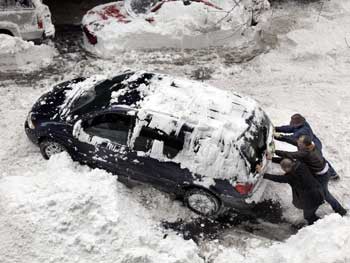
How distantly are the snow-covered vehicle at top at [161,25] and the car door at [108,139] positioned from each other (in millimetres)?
3983

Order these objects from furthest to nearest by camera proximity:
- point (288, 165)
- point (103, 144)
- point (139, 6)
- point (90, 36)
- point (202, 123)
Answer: point (139, 6) → point (90, 36) → point (103, 144) → point (202, 123) → point (288, 165)

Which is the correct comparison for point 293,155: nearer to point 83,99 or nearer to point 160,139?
point 160,139

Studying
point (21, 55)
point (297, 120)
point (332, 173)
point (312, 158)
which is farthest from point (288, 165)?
point (21, 55)

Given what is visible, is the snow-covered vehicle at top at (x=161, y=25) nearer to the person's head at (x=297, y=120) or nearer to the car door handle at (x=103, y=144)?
the car door handle at (x=103, y=144)

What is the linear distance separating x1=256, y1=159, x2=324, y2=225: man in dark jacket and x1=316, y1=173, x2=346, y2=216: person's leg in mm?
253

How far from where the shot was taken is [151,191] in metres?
8.41

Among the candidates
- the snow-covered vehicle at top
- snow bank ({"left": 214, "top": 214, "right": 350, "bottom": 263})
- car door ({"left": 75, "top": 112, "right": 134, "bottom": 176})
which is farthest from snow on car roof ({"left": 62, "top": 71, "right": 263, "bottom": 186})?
the snow-covered vehicle at top

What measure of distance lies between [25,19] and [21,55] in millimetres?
822

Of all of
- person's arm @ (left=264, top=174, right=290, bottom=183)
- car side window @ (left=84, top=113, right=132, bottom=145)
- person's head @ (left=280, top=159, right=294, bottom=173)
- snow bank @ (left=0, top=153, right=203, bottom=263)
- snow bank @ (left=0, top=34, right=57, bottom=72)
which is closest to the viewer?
snow bank @ (left=0, top=153, right=203, bottom=263)

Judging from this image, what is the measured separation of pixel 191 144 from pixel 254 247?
1888 mm

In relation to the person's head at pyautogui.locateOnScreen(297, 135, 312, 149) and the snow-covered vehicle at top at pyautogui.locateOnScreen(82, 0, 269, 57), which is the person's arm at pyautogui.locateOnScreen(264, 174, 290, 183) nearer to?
the person's head at pyautogui.locateOnScreen(297, 135, 312, 149)

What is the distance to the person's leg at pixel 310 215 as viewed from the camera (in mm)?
7773

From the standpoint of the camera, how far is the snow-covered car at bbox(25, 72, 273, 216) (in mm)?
7602

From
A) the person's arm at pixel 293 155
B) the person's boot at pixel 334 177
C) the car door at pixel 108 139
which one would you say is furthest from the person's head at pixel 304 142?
the car door at pixel 108 139
